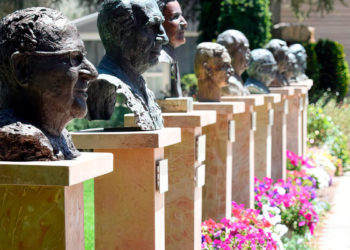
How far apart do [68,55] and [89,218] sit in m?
4.87

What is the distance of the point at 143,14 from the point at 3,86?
1329 mm

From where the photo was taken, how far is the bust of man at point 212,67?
6.36m

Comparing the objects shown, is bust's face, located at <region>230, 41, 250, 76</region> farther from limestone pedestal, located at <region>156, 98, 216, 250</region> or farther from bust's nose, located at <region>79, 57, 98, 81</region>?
bust's nose, located at <region>79, 57, 98, 81</region>

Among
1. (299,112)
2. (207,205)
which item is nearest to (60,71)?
(207,205)

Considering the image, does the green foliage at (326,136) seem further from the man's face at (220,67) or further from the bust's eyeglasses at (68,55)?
the bust's eyeglasses at (68,55)

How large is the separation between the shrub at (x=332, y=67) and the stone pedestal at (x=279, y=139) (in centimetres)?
1036

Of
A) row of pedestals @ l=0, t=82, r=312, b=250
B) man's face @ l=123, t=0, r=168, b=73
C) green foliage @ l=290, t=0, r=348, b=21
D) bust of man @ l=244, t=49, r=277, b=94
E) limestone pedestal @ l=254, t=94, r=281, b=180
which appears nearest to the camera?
row of pedestals @ l=0, t=82, r=312, b=250

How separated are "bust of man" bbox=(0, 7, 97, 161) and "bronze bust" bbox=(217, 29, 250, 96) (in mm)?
4579

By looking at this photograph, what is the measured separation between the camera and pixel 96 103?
4.13 m

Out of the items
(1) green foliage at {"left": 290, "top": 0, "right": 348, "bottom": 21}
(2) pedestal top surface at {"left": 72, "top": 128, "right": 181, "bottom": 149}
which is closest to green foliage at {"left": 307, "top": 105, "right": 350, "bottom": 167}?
(1) green foliage at {"left": 290, "top": 0, "right": 348, "bottom": 21}

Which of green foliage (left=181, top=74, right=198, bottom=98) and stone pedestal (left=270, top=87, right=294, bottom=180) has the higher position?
green foliage (left=181, top=74, right=198, bottom=98)

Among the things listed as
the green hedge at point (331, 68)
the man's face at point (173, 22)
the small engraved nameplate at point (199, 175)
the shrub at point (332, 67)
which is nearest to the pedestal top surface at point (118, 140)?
the small engraved nameplate at point (199, 175)

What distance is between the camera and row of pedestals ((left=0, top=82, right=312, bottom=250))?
2934 mm

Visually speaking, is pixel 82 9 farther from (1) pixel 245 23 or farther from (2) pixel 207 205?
(2) pixel 207 205
